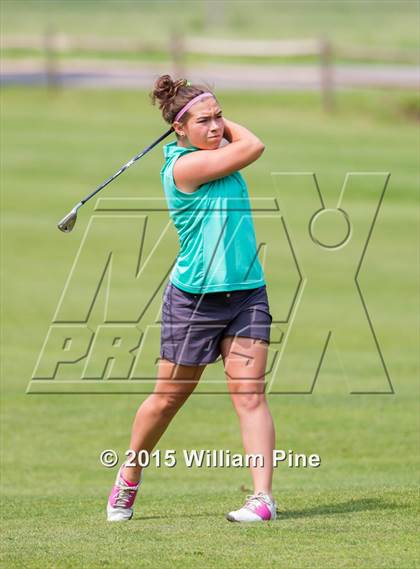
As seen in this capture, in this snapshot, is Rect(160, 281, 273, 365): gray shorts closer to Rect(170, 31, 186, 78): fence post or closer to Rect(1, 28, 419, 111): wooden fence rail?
Rect(1, 28, 419, 111): wooden fence rail

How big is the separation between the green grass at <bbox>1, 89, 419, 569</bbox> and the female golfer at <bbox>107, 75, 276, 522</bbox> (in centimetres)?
65

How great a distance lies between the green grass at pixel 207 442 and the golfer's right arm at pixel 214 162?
1.75 metres

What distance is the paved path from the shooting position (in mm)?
36938

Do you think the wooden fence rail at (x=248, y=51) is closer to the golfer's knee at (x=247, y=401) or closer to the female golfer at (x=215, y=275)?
the female golfer at (x=215, y=275)

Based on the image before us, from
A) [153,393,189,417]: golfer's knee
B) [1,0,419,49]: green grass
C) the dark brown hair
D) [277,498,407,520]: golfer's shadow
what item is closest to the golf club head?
the dark brown hair

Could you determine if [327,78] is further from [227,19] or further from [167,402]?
[227,19]

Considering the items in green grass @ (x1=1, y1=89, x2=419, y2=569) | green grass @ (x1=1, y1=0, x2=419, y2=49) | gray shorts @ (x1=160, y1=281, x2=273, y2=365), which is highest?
gray shorts @ (x1=160, y1=281, x2=273, y2=365)

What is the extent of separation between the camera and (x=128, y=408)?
1135 cm

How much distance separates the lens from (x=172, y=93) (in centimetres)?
696

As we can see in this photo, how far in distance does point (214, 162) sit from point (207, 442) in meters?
3.88

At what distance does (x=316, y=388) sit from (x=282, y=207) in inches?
407

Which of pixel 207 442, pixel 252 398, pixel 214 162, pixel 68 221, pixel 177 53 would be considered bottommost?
pixel 177 53

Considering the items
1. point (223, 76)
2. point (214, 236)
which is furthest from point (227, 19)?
point (214, 236)

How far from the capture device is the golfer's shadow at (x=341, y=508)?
7133 millimetres
